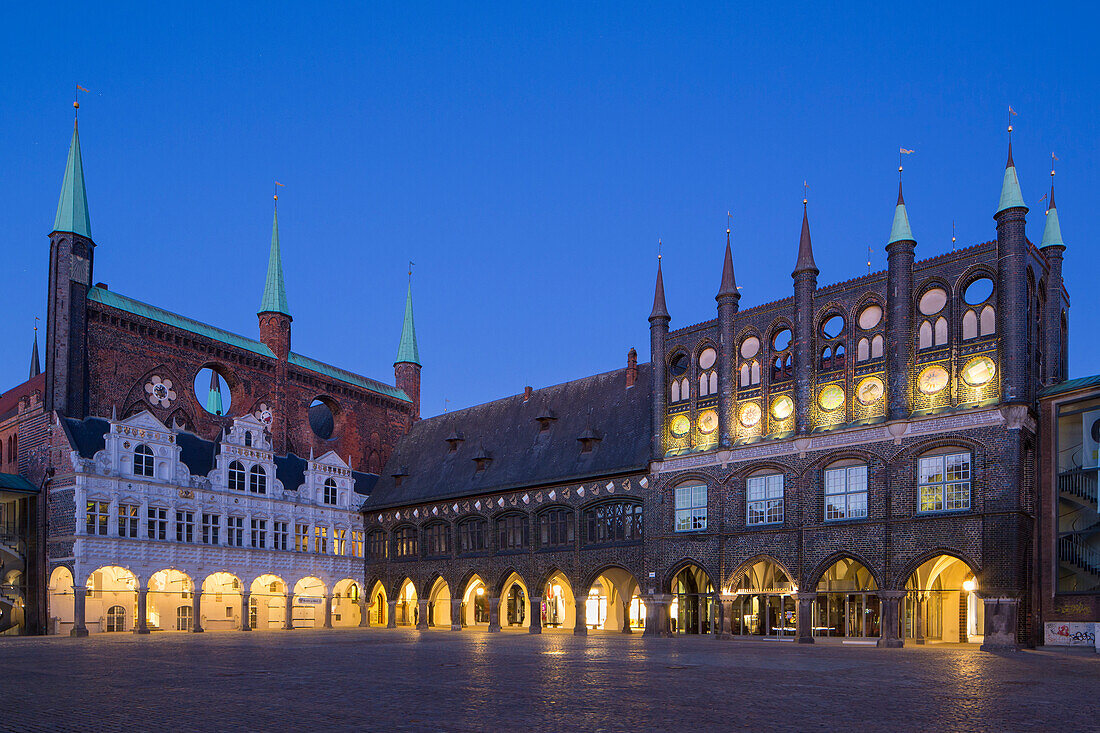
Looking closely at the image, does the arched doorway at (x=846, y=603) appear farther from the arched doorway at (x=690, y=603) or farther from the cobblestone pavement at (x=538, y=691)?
the cobblestone pavement at (x=538, y=691)

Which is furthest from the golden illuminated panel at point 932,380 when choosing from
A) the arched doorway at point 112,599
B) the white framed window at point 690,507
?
the arched doorway at point 112,599

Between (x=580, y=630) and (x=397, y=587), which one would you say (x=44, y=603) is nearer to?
(x=397, y=587)

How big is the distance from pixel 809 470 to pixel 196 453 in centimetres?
3449

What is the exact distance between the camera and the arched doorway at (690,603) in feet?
159

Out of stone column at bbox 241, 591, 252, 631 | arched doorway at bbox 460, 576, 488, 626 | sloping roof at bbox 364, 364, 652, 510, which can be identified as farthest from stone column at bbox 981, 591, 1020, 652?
stone column at bbox 241, 591, 252, 631

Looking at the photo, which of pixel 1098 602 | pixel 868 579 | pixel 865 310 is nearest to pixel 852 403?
pixel 865 310

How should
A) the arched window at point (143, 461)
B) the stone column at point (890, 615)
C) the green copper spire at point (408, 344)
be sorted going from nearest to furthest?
1. the stone column at point (890, 615)
2. the arched window at point (143, 461)
3. the green copper spire at point (408, 344)

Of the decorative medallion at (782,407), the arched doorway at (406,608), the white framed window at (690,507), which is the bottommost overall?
the arched doorway at (406,608)

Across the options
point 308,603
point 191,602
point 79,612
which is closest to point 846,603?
point 308,603

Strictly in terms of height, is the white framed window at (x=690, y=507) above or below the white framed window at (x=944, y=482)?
below

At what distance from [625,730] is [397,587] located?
5057cm

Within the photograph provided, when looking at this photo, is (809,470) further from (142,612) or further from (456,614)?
(142,612)

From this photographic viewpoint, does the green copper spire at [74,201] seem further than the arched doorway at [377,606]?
No

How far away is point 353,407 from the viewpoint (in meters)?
67.2
